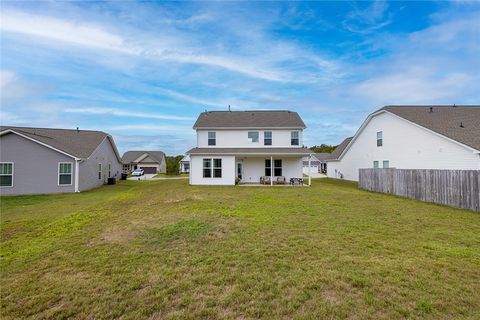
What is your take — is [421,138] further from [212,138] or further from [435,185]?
[212,138]

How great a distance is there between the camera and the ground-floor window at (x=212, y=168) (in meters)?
21.3

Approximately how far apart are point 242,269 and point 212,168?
56.7 ft

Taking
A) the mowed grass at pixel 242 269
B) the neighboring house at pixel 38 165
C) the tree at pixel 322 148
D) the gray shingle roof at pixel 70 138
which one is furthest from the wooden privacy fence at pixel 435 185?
the tree at pixel 322 148

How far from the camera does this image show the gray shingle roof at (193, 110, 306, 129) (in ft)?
76.0

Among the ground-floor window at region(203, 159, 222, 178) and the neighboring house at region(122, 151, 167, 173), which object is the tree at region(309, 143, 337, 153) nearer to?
the neighboring house at region(122, 151, 167, 173)

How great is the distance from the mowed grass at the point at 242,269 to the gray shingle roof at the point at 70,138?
1181 cm

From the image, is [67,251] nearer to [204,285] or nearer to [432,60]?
[204,285]

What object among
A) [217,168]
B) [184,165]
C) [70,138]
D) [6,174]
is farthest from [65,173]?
[184,165]

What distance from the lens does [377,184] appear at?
57.1 ft

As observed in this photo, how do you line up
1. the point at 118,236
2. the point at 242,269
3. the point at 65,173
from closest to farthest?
the point at 242,269, the point at 118,236, the point at 65,173

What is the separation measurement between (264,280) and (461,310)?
8.59 feet

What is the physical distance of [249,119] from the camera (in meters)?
24.2

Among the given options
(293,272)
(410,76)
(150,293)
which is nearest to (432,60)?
(410,76)

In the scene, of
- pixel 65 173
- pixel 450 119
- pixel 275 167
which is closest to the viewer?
pixel 65 173
